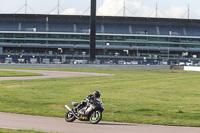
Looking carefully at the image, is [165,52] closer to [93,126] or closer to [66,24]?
[66,24]

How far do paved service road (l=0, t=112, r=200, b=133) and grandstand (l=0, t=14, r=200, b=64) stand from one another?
118 m

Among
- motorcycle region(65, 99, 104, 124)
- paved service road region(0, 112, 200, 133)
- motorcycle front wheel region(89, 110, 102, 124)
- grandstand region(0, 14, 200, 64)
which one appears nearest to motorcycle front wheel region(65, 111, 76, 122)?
motorcycle region(65, 99, 104, 124)

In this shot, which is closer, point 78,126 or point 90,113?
point 78,126

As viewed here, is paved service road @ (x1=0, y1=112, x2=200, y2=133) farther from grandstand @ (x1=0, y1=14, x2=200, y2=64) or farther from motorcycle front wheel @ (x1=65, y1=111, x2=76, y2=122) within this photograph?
grandstand @ (x1=0, y1=14, x2=200, y2=64)

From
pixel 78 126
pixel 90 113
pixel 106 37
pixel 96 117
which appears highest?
pixel 106 37

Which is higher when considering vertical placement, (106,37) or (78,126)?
(106,37)

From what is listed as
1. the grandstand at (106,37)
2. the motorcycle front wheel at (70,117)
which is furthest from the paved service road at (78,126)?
the grandstand at (106,37)

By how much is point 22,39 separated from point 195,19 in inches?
2792

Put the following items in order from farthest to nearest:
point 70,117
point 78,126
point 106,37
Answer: point 106,37, point 70,117, point 78,126

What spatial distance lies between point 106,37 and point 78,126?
128 m

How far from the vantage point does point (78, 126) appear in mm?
14570

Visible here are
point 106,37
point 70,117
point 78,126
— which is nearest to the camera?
point 78,126

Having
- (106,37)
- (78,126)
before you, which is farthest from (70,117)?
(106,37)

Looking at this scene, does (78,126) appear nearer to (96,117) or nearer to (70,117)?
(96,117)
